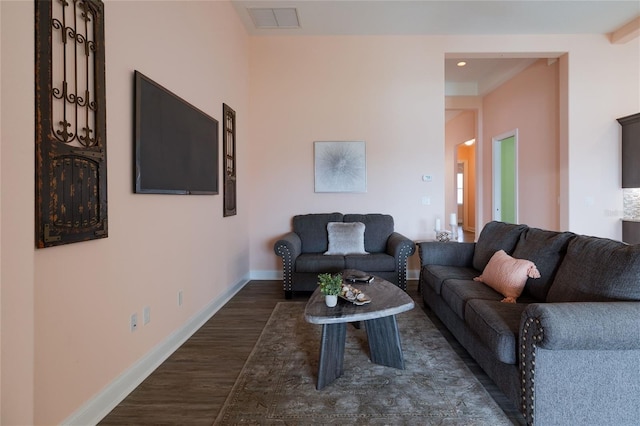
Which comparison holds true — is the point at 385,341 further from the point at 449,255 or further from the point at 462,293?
the point at 449,255

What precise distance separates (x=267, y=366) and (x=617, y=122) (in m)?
5.36

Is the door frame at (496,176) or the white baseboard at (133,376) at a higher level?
the door frame at (496,176)

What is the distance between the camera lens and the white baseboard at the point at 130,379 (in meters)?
1.61

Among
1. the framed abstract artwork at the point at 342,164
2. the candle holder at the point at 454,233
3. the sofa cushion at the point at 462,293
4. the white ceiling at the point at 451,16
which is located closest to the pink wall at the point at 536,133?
the white ceiling at the point at 451,16

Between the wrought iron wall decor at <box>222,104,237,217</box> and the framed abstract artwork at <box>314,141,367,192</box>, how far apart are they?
1.17 m

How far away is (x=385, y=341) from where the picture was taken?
215 centimetres

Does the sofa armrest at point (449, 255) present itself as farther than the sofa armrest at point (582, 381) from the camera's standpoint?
Yes

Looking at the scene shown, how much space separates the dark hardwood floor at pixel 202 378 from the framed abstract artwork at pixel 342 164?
6.68 ft

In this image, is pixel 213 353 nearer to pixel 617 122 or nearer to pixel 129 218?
pixel 129 218

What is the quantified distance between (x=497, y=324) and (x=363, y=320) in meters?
0.77

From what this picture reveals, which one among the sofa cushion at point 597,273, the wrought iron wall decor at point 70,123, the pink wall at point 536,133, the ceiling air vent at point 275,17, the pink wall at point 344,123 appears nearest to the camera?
the wrought iron wall decor at point 70,123

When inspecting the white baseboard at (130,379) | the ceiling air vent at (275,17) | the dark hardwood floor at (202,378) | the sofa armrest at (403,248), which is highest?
the ceiling air vent at (275,17)

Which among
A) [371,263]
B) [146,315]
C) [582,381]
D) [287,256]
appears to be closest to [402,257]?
[371,263]

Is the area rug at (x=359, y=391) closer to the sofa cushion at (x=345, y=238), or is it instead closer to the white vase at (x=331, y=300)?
the white vase at (x=331, y=300)
